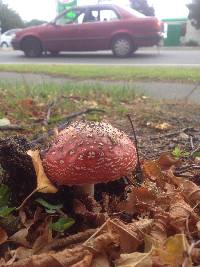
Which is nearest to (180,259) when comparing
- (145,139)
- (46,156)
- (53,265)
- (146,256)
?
(146,256)

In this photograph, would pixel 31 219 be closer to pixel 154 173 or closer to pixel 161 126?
pixel 154 173

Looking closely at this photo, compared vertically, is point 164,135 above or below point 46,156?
below

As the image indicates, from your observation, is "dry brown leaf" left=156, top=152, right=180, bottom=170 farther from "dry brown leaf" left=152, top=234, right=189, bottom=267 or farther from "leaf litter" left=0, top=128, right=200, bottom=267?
"dry brown leaf" left=152, top=234, right=189, bottom=267

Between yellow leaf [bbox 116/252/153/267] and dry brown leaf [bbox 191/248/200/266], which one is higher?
yellow leaf [bbox 116/252/153/267]

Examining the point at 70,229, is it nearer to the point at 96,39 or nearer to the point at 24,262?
the point at 24,262

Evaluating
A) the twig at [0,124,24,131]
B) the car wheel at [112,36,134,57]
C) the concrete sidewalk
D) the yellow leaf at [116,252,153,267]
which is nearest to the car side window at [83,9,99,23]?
the car wheel at [112,36,134,57]

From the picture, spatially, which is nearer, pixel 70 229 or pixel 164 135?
pixel 70 229
